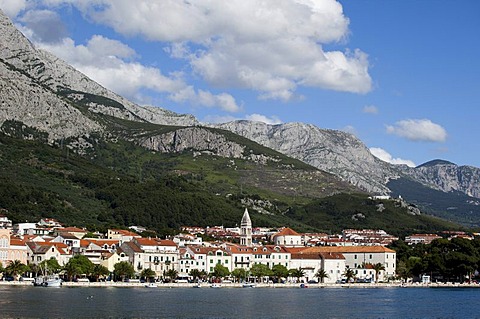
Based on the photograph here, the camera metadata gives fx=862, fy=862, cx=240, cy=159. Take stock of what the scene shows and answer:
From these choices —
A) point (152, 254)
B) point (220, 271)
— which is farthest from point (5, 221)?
point (220, 271)

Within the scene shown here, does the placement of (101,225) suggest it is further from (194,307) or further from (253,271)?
(194,307)

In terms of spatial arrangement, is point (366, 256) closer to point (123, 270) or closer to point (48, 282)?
point (123, 270)

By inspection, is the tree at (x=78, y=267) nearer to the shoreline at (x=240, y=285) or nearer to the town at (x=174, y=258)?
the town at (x=174, y=258)

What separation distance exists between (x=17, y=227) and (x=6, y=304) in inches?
3328

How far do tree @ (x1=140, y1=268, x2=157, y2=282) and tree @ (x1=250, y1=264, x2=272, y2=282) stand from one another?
1857cm

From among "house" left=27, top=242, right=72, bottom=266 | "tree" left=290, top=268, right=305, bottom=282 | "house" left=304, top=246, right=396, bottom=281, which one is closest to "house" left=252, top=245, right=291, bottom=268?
"tree" left=290, top=268, right=305, bottom=282

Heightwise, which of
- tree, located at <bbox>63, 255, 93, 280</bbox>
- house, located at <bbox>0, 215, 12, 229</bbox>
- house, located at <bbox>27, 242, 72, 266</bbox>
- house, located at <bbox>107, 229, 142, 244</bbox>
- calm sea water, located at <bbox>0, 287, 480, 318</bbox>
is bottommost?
calm sea water, located at <bbox>0, 287, 480, 318</bbox>

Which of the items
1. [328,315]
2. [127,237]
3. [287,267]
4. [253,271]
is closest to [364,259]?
[287,267]

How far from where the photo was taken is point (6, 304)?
70.2 metres

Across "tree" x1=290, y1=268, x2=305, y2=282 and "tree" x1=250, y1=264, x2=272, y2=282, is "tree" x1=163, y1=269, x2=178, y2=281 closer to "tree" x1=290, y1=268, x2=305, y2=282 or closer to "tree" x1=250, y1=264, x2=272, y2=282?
"tree" x1=250, y1=264, x2=272, y2=282

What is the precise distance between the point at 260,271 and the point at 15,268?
140 feet

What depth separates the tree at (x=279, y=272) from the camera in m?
142

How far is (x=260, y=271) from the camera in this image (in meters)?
141

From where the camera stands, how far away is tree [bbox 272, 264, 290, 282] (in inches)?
5600
